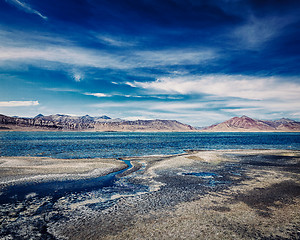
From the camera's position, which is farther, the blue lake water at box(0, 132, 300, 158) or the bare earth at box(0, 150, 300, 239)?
the blue lake water at box(0, 132, 300, 158)

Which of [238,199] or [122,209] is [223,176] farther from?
[122,209]

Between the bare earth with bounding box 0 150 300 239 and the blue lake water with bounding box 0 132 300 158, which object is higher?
the bare earth with bounding box 0 150 300 239

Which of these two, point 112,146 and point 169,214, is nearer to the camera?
point 169,214

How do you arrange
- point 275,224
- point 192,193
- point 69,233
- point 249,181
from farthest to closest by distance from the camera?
point 249,181 < point 192,193 < point 275,224 < point 69,233

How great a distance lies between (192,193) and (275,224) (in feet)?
18.5

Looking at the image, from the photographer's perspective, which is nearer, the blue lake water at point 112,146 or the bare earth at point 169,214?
the bare earth at point 169,214

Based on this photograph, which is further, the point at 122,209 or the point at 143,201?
the point at 143,201

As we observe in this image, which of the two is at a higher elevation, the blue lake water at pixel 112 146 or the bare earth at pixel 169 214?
the bare earth at pixel 169 214

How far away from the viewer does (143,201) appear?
39.9 ft

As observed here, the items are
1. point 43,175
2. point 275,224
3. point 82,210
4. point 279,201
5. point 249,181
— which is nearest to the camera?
point 275,224

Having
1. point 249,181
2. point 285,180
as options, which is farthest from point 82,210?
point 285,180

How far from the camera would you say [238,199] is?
12.4m

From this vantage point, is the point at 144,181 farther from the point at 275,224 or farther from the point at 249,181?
the point at 275,224

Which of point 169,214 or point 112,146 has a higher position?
point 169,214
